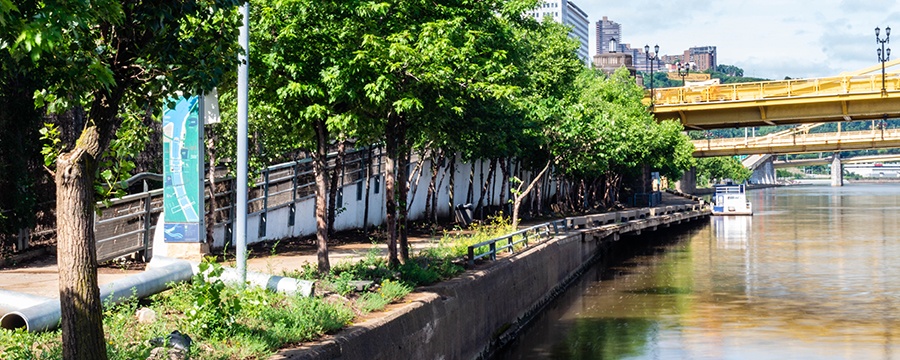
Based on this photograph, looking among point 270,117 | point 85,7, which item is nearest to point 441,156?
point 270,117

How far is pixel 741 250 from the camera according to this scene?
53.0 metres

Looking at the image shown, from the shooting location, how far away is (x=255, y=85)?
61.8 ft

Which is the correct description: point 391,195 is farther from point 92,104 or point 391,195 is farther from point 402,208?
point 92,104

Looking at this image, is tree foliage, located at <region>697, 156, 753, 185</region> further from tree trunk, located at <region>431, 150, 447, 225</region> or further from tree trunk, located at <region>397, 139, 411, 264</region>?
tree trunk, located at <region>397, 139, 411, 264</region>

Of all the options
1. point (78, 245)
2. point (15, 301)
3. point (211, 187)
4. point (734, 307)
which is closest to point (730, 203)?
point (734, 307)

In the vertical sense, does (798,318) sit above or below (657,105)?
below

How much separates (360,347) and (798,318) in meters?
19.0

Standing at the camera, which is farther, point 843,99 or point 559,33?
point 843,99

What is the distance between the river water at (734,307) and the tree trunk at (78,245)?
15.4m

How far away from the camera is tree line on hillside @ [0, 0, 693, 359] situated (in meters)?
9.27

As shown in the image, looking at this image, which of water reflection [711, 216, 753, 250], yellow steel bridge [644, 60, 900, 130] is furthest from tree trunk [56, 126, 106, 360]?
yellow steel bridge [644, 60, 900, 130]

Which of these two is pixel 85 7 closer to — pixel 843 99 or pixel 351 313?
pixel 351 313

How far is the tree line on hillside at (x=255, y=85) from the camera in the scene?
365 inches

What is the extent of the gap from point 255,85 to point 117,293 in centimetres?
568
